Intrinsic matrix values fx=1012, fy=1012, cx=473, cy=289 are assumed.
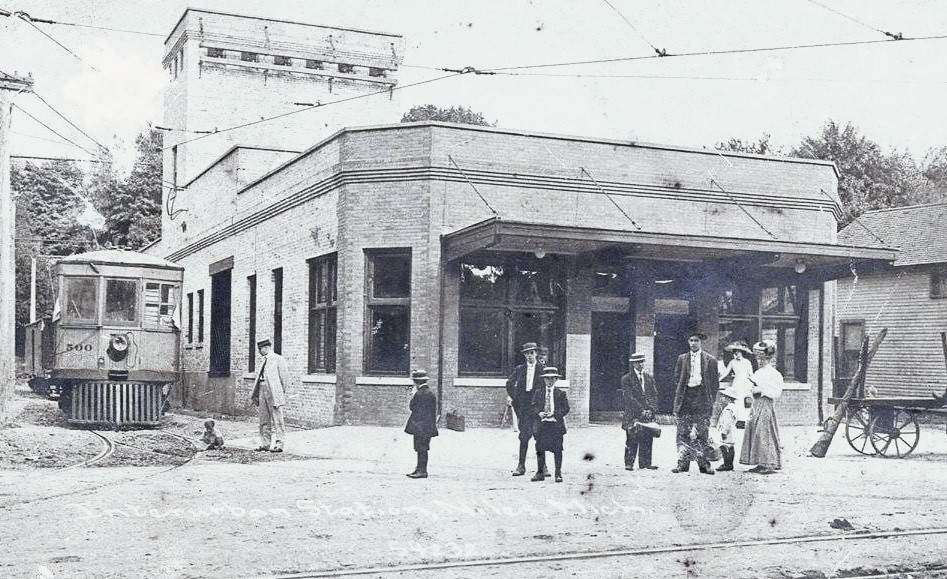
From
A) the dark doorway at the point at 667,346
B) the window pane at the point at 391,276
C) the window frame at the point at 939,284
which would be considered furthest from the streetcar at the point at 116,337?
the window frame at the point at 939,284

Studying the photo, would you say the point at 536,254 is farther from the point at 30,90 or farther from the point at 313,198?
the point at 30,90

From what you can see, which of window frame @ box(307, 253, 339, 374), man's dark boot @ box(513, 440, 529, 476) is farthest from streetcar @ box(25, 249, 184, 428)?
man's dark boot @ box(513, 440, 529, 476)

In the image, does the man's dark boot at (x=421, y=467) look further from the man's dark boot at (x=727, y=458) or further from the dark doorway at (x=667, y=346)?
the dark doorway at (x=667, y=346)

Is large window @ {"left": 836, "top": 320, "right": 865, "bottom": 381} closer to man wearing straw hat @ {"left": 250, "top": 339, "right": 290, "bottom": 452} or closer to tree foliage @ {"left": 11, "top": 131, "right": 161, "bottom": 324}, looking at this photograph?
man wearing straw hat @ {"left": 250, "top": 339, "right": 290, "bottom": 452}

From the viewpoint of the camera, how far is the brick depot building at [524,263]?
17406mm

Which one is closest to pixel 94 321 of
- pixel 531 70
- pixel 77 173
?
pixel 531 70

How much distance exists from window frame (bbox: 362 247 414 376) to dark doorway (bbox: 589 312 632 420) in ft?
11.6

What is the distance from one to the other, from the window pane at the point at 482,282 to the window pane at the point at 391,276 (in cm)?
100

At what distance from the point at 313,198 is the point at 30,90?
17.9 feet

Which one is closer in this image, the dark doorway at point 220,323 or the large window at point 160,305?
the large window at point 160,305

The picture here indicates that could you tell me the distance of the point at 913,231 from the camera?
2636cm

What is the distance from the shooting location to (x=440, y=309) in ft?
57.0

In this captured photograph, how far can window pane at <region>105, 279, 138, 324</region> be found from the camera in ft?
62.5

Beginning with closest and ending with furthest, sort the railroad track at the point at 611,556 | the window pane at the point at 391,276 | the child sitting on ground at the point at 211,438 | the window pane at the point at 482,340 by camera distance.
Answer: the railroad track at the point at 611,556, the child sitting on ground at the point at 211,438, the window pane at the point at 482,340, the window pane at the point at 391,276
